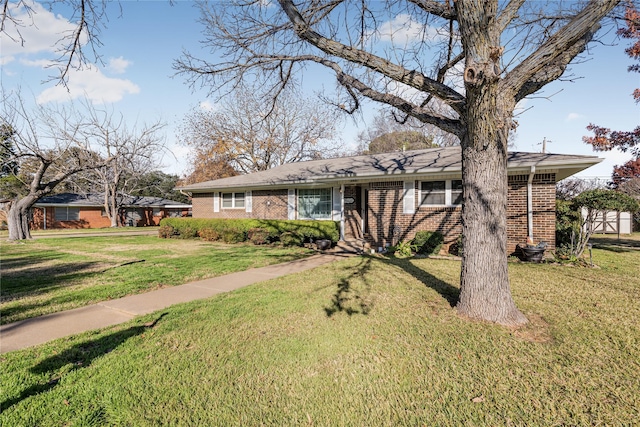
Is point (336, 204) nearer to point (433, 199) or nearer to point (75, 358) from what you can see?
point (433, 199)

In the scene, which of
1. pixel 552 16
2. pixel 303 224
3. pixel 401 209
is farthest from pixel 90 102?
pixel 552 16

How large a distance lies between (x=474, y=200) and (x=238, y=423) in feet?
13.0

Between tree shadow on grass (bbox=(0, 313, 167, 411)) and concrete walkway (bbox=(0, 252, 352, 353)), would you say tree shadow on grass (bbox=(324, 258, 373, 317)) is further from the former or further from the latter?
tree shadow on grass (bbox=(0, 313, 167, 411))

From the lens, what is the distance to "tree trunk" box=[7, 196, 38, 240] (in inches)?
659

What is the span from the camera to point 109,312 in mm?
4953

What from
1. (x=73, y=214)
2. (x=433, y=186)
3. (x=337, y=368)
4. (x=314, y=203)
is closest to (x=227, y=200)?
(x=314, y=203)

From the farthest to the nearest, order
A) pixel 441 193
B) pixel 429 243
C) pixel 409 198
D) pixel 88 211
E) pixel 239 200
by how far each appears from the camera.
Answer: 1. pixel 88 211
2. pixel 239 200
3. pixel 409 198
4. pixel 441 193
5. pixel 429 243

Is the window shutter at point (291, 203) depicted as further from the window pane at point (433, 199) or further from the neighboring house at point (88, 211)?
the neighboring house at point (88, 211)

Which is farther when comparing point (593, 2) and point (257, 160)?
point (257, 160)

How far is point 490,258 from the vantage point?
4.50 metres

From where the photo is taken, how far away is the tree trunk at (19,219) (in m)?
16.8

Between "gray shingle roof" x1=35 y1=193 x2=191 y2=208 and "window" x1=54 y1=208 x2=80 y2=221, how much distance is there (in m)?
0.95

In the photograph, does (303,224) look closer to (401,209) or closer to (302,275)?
Answer: (401,209)

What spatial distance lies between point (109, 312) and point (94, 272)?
3.87 meters
